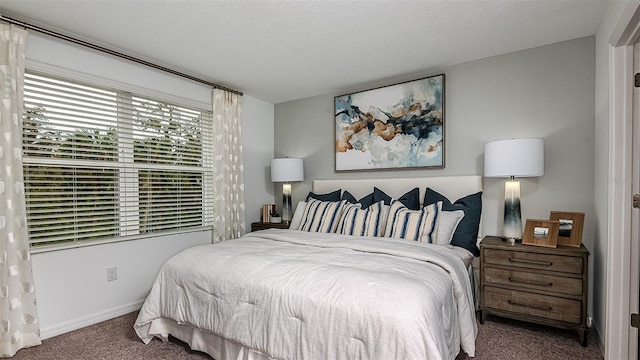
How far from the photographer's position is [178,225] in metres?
3.45

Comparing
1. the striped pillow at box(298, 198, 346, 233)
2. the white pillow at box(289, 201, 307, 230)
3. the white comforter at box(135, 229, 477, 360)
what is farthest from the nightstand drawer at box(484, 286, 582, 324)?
the white pillow at box(289, 201, 307, 230)

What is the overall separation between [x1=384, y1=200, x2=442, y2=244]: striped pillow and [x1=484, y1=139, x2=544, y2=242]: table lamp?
1.77 ft

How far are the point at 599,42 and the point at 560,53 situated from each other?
290 mm

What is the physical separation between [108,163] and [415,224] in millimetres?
2774

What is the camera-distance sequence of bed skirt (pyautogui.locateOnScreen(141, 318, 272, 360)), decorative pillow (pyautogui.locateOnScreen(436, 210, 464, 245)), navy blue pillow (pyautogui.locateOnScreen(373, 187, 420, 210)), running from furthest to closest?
navy blue pillow (pyautogui.locateOnScreen(373, 187, 420, 210)), decorative pillow (pyautogui.locateOnScreen(436, 210, 464, 245)), bed skirt (pyautogui.locateOnScreen(141, 318, 272, 360))

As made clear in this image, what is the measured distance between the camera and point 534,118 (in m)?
2.82

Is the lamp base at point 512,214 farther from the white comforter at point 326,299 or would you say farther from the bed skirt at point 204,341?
the bed skirt at point 204,341

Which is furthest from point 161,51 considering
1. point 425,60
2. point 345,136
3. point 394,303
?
point 394,303

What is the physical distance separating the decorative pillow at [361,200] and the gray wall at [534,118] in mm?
484

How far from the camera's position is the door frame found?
190 cm

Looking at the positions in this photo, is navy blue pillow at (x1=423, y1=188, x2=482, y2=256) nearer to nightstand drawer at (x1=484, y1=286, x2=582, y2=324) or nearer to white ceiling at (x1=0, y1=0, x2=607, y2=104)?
nightstand drawer at (x1=484, y1=286, x2=582, y2=324)

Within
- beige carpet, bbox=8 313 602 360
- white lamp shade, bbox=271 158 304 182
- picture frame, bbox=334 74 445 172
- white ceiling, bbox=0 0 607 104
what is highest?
white ceiling, bbox=0 0 607 104

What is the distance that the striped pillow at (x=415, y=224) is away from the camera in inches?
108

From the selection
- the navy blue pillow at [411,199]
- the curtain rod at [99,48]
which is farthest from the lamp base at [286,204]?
the curtain rod at [99,48]
